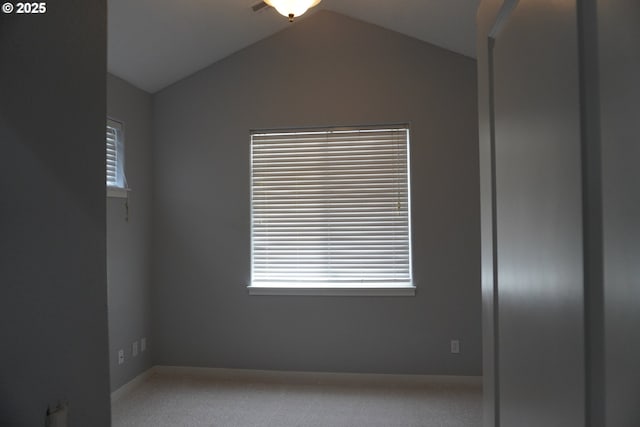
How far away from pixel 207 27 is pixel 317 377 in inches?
123

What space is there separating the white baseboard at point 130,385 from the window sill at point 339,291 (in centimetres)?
122

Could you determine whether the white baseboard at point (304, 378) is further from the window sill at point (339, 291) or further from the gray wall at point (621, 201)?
the gray wall at point (621, 201)

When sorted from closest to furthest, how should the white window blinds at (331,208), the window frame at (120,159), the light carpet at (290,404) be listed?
1. the light carpet at (290,404)
2. the window frame at (120,159)
3. the white window blinds at (331,208)

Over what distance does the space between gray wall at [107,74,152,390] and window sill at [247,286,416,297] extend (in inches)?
40.1

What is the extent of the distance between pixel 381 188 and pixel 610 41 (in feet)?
12.4

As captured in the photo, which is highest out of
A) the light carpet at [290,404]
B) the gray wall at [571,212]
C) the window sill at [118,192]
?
the window sill at [118,192]

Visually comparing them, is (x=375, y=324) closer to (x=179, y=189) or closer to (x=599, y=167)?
(x=179, y=189)

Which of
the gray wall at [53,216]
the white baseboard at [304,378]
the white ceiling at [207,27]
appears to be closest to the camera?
the gray wall at [53,216]

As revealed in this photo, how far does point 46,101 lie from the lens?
1017 mm

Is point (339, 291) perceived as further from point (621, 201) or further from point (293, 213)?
point (621, 201)

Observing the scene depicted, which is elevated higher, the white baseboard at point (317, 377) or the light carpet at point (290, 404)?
the white baseboard at point (317, 377)

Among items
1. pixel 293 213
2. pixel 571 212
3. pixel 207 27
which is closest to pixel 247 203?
pixel 293 213

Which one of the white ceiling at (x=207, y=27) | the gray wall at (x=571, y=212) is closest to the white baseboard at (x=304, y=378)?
the white ceiling at (x=207, y=27)

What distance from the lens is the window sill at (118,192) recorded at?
3.72 meters
